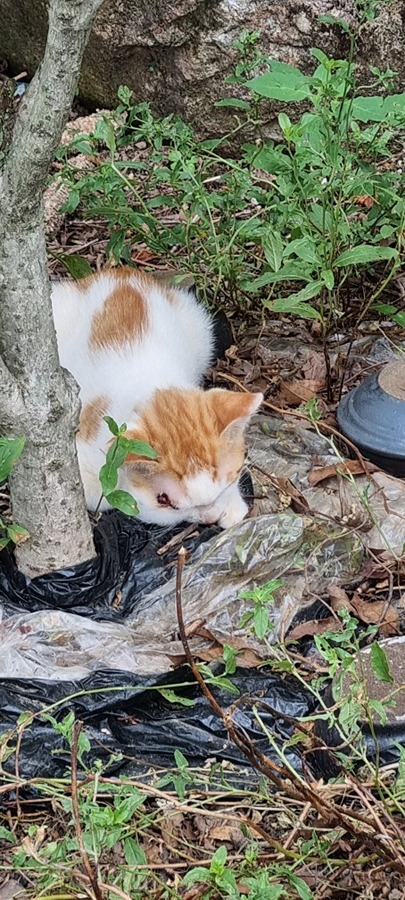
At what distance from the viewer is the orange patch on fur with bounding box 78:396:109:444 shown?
9.43 ft

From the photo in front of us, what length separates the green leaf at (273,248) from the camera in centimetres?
277

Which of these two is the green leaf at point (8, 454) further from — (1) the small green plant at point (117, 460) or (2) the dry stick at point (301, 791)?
(2) the dry stick at point (301, 791)

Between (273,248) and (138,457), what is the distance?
775mm

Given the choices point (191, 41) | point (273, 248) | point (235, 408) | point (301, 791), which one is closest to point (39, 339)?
point (235, 408)

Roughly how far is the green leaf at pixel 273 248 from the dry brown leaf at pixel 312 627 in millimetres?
1016

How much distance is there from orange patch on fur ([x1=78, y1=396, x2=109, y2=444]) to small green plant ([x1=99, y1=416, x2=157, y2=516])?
572mm

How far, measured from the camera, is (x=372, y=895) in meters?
1.76

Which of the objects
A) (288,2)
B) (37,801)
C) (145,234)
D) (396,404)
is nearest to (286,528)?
(396,404)

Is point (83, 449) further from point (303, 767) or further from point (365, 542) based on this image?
point (303, 767)

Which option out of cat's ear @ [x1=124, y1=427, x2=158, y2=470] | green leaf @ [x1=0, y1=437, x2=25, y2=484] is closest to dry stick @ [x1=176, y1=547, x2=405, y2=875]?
green leaf @ [x1=0, y1=437, x2=25, y2=484]

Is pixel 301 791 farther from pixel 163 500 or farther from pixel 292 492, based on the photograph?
pixel 292 492

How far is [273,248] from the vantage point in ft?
9.17

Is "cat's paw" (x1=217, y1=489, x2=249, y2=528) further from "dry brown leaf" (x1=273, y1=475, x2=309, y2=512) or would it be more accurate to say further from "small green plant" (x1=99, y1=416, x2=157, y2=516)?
"small green plant" (x1=99, y1=416, x2=157, y2=516)

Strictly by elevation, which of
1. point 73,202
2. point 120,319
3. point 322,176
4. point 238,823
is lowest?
point 238,823
